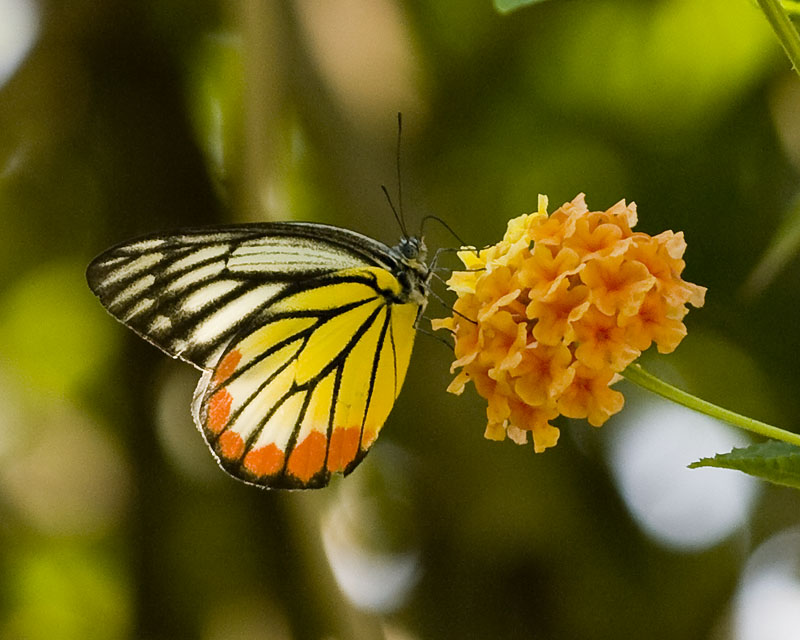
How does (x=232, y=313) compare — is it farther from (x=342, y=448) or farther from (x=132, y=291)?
(x=342, y=448)

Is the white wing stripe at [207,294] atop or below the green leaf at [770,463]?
atop

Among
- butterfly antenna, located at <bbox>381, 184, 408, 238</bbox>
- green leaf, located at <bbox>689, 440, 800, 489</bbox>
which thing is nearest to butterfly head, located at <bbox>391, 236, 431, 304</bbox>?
butterfly antenna, located at <bbox>381, 184, 408, 238</bbox>

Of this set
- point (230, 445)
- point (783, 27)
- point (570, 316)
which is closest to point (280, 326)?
point (230, 445)

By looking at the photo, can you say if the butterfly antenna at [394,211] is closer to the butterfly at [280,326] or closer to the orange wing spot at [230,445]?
Result: the butterfly at [280,326]

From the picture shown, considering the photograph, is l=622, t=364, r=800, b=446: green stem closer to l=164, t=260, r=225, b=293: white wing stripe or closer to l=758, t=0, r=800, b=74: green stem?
l=758, t=0, r=800, b=74: green stem

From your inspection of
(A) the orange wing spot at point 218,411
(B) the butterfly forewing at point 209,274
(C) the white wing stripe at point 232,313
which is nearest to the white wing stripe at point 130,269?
(B) the butterfly forewing at point 209,274
